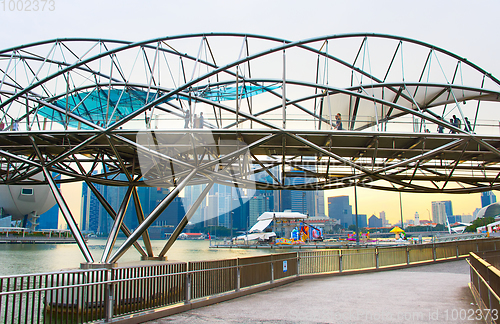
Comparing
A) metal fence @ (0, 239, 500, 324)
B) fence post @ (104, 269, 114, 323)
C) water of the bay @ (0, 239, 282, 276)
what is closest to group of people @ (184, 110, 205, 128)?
metal fence @ (0, 239, 500, 324)

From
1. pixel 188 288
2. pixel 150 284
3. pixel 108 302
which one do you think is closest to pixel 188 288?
pixel 188 288

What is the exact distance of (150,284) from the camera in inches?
443

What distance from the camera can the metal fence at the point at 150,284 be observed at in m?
8.92

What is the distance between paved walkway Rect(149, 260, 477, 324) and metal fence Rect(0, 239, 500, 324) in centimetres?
73

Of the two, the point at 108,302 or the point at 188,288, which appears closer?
the point at 108,302

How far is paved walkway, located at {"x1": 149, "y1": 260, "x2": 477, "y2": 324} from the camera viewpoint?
1062cm

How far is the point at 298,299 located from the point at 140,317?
19.8 feet

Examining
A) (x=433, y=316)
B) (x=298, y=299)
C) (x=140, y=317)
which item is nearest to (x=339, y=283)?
(x=298, y=299)

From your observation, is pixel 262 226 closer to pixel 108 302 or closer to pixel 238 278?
pixel 238 278

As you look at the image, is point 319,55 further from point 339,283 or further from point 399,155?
point 339,283

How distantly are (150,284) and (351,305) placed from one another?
6.68 metres

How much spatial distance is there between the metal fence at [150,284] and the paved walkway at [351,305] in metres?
0.73

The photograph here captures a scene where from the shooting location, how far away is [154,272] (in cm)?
1162

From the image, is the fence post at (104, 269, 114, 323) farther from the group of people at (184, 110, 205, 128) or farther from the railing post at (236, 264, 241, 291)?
the group of people at (184, 110, 205, 128)
